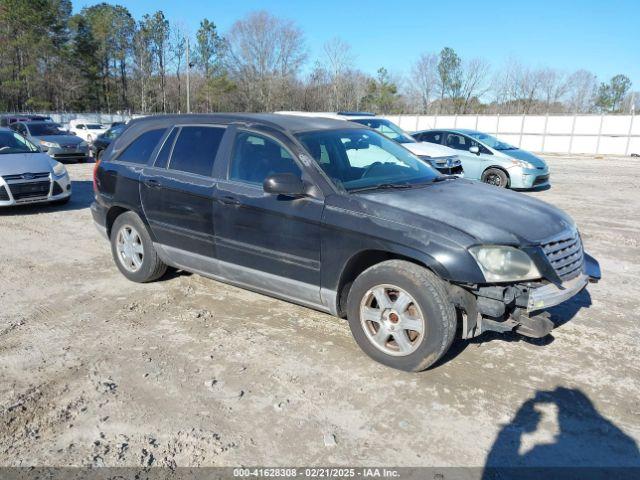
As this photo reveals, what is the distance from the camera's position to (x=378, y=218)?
147 inches

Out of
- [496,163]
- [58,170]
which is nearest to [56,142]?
[58,170]

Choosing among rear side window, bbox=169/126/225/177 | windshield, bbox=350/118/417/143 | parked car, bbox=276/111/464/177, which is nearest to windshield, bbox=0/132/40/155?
parked car, bbox=276/111/464/177

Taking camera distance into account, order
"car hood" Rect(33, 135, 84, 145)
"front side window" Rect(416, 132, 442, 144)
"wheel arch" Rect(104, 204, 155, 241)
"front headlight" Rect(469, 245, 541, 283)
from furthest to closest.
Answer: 1. "car hood" Rect(33, 135, 84, 145)
2. "front side window" Rect(416, 132, 442, 144)
3. "wheel arch" Rect(104, 204, 155, 241)
4. "front headlight" Rect(469, 245, 541, 283)

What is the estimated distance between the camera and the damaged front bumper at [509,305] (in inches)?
136

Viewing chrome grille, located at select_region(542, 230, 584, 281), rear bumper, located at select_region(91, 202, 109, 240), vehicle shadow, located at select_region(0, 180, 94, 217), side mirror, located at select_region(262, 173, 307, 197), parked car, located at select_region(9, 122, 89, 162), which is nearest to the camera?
chrome grille, located at select_region(542, 230, 584, 281)

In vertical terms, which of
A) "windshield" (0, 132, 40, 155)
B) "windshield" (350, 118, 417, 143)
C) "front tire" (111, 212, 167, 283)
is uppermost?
"windshield" (350, 118, 417, 143)

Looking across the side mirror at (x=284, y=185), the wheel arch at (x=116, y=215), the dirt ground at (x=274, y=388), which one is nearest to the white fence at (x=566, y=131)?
the dirt ground at (x=274, y=388)

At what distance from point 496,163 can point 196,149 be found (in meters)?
9.84

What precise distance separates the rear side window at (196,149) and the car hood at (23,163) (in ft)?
17.9

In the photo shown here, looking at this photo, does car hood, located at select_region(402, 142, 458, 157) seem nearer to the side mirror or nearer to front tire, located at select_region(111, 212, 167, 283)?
front tire, located at select_region(111, 212, 167, 283)

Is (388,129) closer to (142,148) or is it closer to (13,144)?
(13,144)

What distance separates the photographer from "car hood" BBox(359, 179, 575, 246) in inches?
141

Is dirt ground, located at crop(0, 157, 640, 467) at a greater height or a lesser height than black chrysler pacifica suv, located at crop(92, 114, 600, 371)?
lesser

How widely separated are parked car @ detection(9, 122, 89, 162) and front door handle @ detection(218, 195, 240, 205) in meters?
15.7
